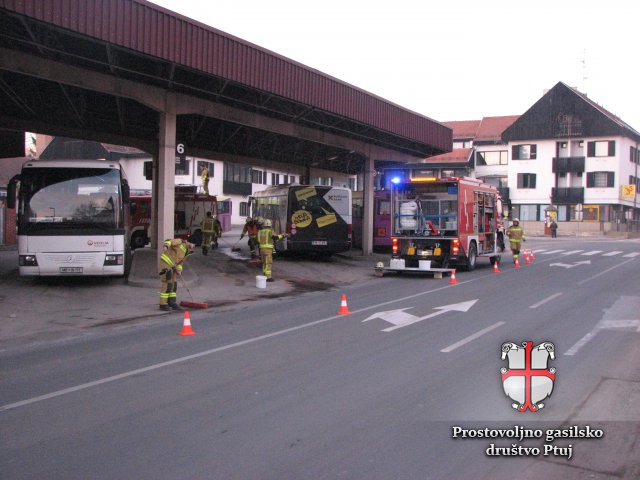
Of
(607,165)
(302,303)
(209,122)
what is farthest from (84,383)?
(607,165)

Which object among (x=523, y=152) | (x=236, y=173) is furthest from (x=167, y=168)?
(x=523, y=152)

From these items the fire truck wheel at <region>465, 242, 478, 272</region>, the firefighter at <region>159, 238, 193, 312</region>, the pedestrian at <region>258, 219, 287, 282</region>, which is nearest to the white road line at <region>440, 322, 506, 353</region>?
the firefighter at <region>159, 238, 193, 312</region>

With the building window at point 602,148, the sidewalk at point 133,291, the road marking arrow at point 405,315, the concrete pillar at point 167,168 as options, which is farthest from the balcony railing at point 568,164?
the road marking arrow at point 405,315

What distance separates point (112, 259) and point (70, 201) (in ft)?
5.77

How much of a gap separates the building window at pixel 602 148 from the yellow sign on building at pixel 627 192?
354cm

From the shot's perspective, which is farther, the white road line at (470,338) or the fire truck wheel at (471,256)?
the fire truck wheel at (471,256)

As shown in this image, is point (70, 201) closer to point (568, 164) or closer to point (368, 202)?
point (368, 202)

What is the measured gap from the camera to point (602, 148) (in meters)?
63.2

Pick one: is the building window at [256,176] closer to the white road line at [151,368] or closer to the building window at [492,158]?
the building window at [492,158]

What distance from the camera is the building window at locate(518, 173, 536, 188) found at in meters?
66.5

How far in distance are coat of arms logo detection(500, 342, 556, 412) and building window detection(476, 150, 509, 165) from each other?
6732cm

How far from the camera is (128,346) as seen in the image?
947 cm

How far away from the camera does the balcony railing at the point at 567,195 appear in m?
63.8

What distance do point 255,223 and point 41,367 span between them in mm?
15713
